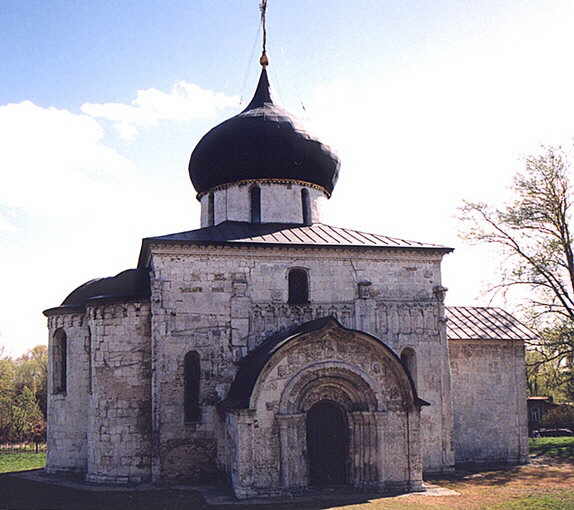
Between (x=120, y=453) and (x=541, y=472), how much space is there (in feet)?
37.7

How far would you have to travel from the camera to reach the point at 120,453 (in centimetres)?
1609

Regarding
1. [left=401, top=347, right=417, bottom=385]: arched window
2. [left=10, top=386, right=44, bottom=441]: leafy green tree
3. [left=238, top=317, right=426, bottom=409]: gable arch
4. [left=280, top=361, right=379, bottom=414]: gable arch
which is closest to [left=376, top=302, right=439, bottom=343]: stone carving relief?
[left=401, top=347, right=417, bottom=385]: arched window

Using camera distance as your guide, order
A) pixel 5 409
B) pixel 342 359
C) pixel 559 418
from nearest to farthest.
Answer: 1. pixel 342 359
2. pixel 559 418
3. pixel 5 409

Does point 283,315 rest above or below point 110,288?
below

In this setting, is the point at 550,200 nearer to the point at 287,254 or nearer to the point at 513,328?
the point at 513,328

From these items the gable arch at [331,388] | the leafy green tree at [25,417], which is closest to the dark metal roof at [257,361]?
the gable arch at [331,388]

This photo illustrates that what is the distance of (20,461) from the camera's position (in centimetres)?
2269

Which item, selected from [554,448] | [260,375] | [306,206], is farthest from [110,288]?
[554,448]

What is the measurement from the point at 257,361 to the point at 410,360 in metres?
4.92

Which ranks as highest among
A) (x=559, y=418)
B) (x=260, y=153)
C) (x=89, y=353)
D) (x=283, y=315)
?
(x=260, y=153)

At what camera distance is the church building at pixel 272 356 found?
49.8 ft

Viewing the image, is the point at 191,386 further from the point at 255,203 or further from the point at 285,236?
the point at 255,203

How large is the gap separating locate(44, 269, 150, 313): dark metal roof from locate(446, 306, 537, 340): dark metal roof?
941 cm

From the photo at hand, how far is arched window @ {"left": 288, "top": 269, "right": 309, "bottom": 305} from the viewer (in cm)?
1742
